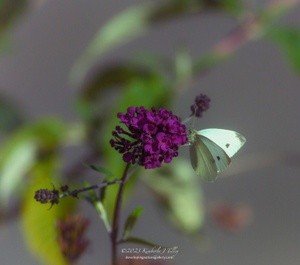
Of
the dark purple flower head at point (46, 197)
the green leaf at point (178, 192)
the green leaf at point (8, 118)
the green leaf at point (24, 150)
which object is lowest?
the dark purple flower head at point (46, 197)

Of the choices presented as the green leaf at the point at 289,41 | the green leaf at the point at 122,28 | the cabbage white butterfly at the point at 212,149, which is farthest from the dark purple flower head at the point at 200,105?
the green leaf at the point at 122,28

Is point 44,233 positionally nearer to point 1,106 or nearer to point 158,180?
point 158,180

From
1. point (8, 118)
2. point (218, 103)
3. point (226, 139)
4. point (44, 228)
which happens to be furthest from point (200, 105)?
point (8, 118)

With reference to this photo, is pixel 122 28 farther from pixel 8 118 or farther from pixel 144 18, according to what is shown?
pixel 8 118

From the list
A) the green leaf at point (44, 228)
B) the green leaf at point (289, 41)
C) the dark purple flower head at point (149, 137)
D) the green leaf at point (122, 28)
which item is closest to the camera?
the dark purple flower head at point (149, 137)

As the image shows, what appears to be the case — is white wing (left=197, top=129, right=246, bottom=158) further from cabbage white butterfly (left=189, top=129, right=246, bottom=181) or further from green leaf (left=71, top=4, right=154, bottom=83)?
green leaf (left=71, top=4, right=154, bottom=83)

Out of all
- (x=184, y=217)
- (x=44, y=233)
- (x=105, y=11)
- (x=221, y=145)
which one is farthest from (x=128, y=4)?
(x=221, y=145)

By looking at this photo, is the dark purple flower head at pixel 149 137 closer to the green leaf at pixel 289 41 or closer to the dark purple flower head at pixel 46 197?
the dark purple flower head at pixel 46 197
